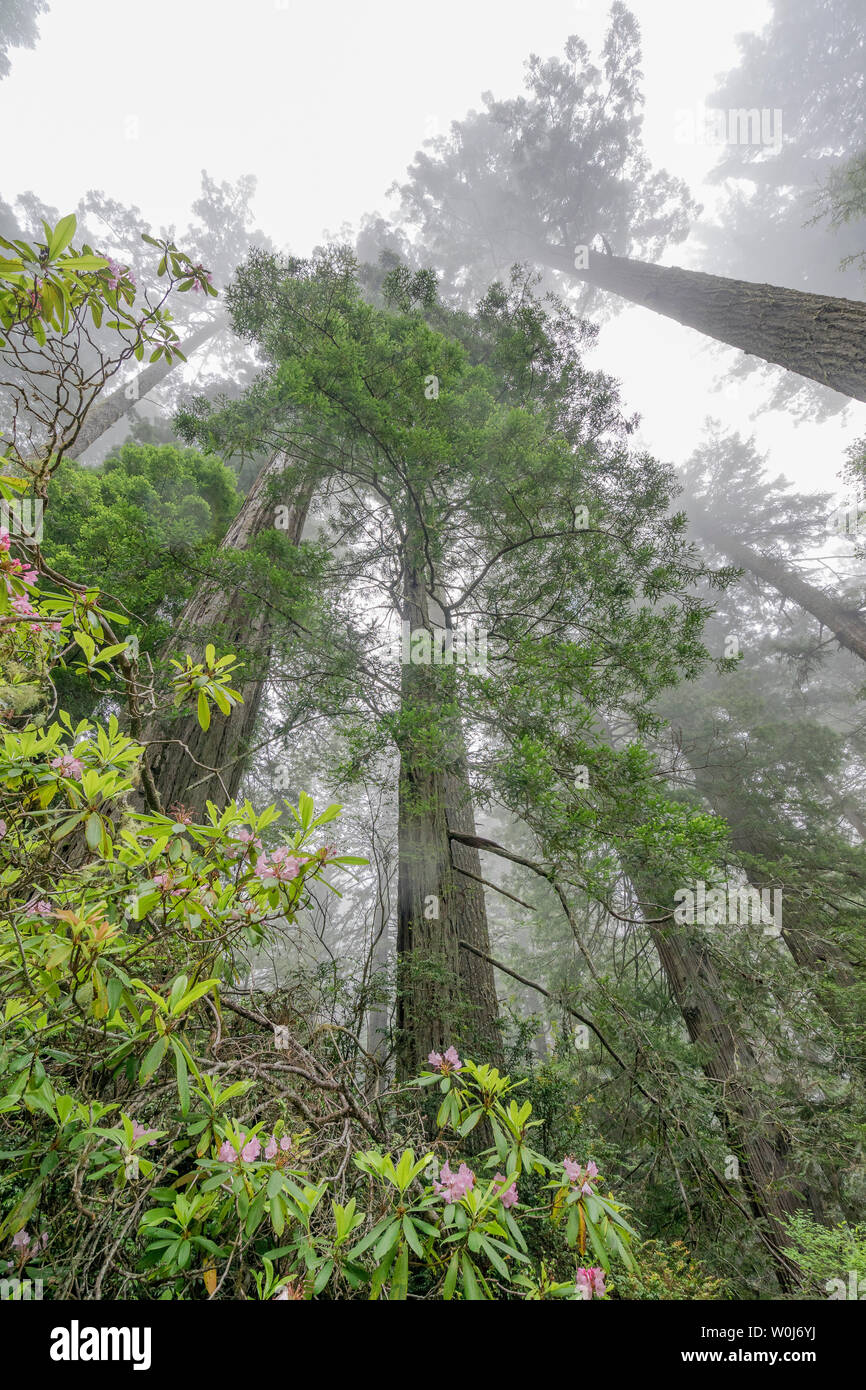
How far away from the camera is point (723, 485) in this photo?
1520 centimetres

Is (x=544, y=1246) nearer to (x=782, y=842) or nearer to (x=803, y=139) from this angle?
(x=782, y=842)

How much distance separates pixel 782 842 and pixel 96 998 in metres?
7.54

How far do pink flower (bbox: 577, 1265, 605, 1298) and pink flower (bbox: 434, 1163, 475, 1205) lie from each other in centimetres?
38

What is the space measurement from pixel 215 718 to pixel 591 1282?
3664 millimetres

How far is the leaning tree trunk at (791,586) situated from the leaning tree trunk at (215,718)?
707 cm

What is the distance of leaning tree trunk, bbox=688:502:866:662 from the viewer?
8844 millimetres

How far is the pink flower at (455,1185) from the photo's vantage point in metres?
1.33

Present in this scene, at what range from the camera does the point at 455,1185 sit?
1349 mm
